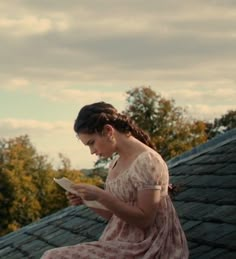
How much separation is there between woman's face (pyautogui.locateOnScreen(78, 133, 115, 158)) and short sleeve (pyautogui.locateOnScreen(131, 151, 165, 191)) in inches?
6.0

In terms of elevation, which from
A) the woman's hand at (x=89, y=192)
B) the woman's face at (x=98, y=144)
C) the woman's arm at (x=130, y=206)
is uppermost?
the woman's face at (x=98, y=144)

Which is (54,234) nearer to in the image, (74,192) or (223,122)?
(74,192)

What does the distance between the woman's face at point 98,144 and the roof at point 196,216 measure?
3.32 ft

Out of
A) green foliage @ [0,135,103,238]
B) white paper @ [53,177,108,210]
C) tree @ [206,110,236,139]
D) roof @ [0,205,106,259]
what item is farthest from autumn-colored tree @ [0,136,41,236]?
white paper @ [53,177,108,210]

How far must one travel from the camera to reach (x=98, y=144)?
4.09 meters

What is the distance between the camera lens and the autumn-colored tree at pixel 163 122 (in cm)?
3956

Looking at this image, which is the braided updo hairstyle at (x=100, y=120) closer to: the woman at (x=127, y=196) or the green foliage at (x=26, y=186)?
the woman at (x=127, y=196)

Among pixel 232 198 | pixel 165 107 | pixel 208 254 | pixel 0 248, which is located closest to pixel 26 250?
pixel 0 248

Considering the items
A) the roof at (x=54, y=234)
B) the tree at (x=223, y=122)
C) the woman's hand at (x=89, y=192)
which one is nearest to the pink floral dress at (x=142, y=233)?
the woman's hand at (x=89, y=192)

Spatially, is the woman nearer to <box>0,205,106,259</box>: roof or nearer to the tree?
<box>0,205,106,259</box>: roof

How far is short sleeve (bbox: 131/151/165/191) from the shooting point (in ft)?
13.1

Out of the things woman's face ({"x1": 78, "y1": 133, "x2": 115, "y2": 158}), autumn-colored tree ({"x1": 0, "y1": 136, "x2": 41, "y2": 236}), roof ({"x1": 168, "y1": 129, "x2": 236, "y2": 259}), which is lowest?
autumn-colored tree ({"x1": 0, "y1": 136, "x2": 41, "y2": 236})

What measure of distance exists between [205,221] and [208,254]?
0.79 m

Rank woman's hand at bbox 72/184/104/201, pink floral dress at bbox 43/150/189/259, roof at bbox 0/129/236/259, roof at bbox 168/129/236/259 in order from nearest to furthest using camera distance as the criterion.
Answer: woman's hand at bbox 72/184/104/201 < pink floral dress at bbox 43/150/189/259 < roof at bbox 168/129/236/259 < roof at bbox 0/129/236/259
